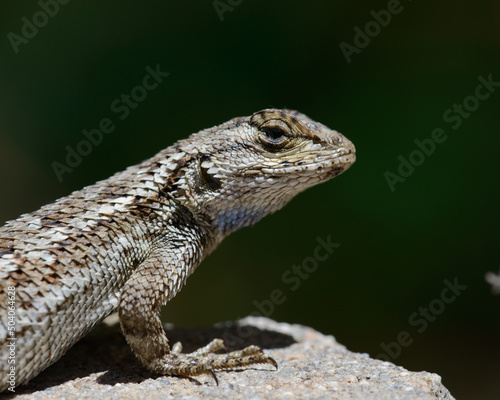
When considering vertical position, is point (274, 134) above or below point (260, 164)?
above

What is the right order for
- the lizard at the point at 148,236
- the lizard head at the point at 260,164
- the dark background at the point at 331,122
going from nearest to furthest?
the lizard at the point at 148,236 → the lizard head at the point at 260,164 → the dark background at the point at 331,122

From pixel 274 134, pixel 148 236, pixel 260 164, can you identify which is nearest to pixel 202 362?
pixel 148 236

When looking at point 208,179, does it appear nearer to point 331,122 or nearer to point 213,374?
point 213,374

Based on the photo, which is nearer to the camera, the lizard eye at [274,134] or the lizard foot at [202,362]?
the lizard foot at [202,362]

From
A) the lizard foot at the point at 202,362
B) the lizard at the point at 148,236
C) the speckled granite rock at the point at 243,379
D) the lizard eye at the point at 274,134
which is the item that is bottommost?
the speckled granite rock at the point at 243,379

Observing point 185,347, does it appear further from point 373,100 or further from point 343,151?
point 373,100

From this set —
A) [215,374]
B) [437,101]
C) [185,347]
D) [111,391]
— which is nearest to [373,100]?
[437,101]

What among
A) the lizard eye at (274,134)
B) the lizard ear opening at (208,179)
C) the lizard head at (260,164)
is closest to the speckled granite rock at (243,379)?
the lizard head at (260,164)

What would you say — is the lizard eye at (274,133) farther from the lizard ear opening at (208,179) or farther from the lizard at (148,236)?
the lizard ear opening at (208,179)
